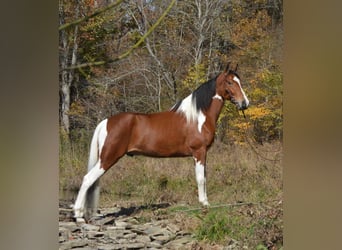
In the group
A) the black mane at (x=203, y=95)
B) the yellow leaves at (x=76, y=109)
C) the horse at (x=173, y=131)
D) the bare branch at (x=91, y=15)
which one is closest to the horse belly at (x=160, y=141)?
the horse at (x=173, y=131)

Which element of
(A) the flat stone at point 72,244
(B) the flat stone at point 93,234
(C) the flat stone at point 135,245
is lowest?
(C) the flat stone at point 135,245

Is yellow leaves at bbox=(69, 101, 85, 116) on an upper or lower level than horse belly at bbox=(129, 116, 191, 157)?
upper

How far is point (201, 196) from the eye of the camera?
6.81ft

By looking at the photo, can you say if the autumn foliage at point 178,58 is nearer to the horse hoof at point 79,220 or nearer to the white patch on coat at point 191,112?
the white patch on coat at point 191,112

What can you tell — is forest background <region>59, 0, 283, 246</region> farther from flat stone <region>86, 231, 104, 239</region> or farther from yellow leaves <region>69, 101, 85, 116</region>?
flat stone <region>86, 231, 104, 239</region>

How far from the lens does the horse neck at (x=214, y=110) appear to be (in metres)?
2.09

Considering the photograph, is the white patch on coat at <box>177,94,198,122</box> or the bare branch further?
the white patch on coat at <box>177,94,198,122</box>

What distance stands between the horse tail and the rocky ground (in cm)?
5

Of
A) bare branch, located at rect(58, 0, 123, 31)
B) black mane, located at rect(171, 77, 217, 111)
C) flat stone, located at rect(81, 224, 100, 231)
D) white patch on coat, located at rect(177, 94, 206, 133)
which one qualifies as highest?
bare branch, located at rect(58, 0, 123, 31)

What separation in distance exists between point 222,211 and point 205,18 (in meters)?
0.92

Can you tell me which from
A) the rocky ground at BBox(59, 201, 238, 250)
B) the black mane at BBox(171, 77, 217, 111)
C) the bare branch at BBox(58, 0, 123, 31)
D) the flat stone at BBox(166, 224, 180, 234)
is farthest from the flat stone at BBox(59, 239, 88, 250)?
the bare branch at BBox(58, 0, 123, 31)

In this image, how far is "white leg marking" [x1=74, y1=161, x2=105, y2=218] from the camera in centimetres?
201

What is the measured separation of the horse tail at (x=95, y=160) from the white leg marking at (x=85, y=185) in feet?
0.04
